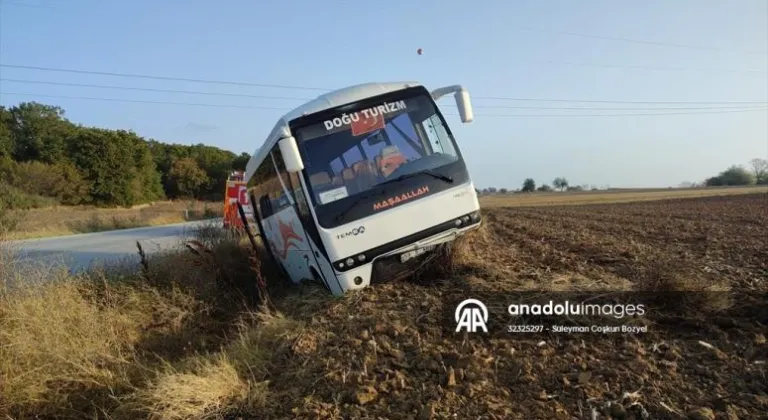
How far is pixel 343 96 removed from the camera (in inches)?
295

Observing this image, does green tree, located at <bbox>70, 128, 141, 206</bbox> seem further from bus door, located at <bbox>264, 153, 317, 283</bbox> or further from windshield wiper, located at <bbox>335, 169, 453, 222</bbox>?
windshield wiper, located at <bbox>335, 169, 453, 222</bbox>

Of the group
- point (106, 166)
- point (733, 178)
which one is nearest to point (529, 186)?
point (733, 178)

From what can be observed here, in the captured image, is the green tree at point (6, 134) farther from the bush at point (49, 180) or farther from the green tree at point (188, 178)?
the green tree at point (188, 178)

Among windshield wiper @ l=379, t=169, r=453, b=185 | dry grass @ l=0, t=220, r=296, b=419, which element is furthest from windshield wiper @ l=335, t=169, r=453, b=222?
dry grass @ l=0, t=220, r=296, b=419

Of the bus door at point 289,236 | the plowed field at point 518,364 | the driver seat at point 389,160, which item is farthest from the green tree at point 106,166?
the plowed field at point 518,364

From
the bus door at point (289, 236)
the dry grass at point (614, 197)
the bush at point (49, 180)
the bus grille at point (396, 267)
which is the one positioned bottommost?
the dry grass at point (614, 197)

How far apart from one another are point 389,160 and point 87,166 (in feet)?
187

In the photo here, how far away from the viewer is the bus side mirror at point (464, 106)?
7.61 metres

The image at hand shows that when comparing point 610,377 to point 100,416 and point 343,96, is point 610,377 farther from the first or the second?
point 343,96

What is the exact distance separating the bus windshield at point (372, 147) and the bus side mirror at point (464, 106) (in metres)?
0.38

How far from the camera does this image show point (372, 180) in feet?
23.2

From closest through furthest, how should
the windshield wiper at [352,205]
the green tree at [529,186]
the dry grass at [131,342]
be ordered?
the dry grass at [131,342]
the windshield wiper at [352,205]
the green tree at [529,186]

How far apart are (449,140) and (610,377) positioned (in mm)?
4459

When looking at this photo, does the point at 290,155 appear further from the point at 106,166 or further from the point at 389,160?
the point at 106,166
